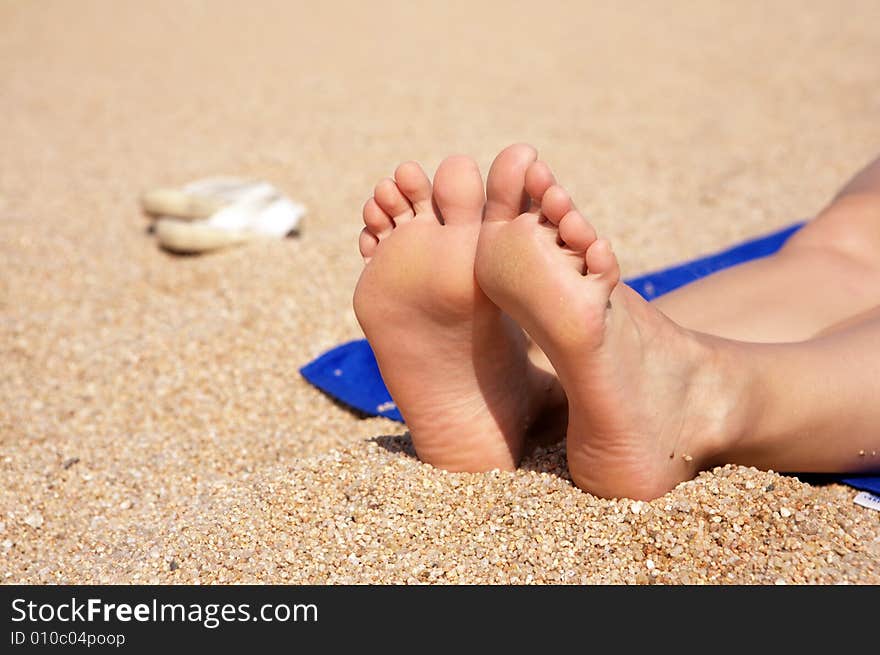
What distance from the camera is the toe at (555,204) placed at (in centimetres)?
128

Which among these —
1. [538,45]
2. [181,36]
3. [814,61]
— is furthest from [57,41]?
[814,61]

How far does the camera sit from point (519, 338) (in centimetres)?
155

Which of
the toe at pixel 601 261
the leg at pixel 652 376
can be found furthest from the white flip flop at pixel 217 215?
the toe at pixel 601 261

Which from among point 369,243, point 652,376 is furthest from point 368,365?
point 652,376

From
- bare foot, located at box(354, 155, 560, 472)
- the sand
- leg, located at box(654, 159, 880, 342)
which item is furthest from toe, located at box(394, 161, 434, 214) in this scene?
leg, located at box(654, 159, 880, 342)

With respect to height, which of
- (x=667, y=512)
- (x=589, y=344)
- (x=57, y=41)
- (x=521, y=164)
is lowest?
(x=57, y=41)

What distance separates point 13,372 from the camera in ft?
7.55

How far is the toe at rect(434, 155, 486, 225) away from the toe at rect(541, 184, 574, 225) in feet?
0.40

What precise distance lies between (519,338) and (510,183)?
303 millimetres

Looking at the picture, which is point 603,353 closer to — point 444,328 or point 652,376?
point 652,376

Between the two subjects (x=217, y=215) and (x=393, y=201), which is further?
(x=217, y=215)

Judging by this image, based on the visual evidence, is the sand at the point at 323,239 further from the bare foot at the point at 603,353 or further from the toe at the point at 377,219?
the toe at the point at 377,219

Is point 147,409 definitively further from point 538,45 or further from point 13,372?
point 538,45
